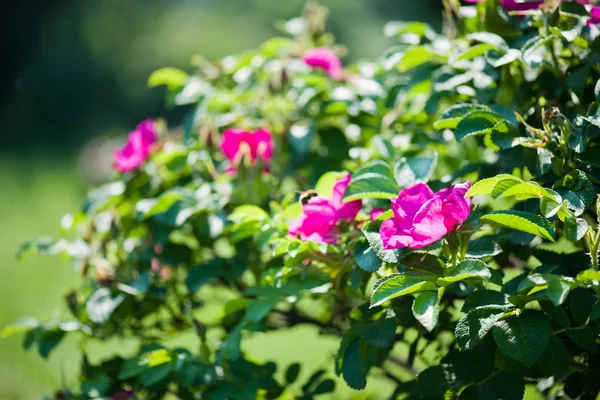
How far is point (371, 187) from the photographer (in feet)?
3.30

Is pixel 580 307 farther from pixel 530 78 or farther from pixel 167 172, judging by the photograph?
pixel 167 172

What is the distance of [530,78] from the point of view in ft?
4.09

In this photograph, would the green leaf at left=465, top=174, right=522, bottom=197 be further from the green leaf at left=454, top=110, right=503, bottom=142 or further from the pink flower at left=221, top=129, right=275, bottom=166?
the pink flower at left=221, top=129, right=275, bottom=166

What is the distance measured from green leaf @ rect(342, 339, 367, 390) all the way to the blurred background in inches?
61.1

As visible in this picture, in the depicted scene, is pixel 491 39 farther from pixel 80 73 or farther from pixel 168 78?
pixel 80 73

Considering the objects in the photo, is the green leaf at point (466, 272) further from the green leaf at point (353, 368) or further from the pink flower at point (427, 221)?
the green leaf at point (353, 368)

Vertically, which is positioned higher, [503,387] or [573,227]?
[573,227]

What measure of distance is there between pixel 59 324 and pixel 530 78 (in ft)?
3.07

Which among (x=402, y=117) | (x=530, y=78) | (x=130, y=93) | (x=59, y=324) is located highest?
(x=530, y=78)

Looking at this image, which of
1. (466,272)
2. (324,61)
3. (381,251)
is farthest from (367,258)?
(324,61)

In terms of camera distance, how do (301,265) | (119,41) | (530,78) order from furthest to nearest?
(119,41), (530,78), (301,265)

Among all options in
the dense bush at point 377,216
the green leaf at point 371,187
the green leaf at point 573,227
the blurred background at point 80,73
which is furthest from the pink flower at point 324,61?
the blurred background at point 80,73

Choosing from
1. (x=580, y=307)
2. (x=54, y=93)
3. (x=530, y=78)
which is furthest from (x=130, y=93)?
(x=580, y=307)

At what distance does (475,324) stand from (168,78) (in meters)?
0.94
